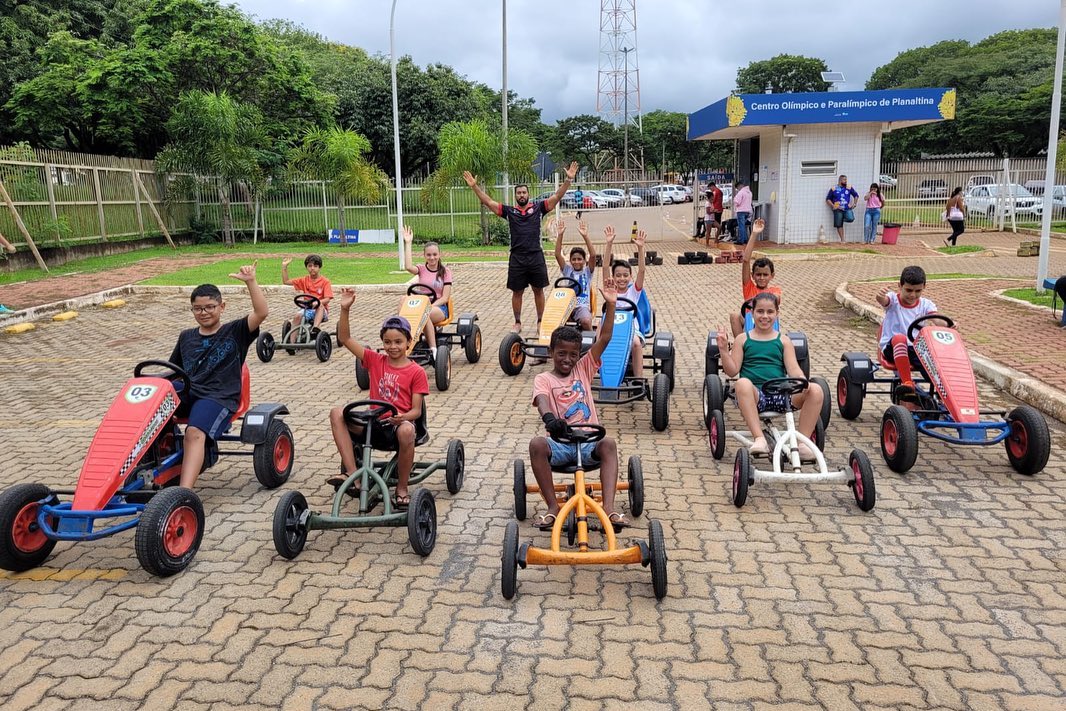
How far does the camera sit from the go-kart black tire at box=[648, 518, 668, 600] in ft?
12.9

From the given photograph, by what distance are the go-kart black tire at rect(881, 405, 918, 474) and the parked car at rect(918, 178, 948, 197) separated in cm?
2399

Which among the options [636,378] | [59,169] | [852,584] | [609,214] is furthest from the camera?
[609,214]

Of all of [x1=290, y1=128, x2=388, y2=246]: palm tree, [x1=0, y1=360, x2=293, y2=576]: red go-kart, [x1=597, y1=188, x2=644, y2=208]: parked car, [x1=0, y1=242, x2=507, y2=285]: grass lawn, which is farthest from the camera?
[x1=597, y1=188, x2=644, y2=208]: parked car

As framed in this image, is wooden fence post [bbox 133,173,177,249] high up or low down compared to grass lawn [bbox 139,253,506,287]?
up

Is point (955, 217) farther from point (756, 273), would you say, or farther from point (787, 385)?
point (787, 385)

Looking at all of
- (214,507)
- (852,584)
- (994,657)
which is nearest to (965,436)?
(852,584)

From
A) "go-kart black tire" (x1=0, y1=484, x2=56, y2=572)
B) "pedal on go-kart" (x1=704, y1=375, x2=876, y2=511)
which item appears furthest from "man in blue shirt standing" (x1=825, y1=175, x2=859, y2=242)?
"go-kart black tire" (x1=0, y1=484, x2=56, y2=572)

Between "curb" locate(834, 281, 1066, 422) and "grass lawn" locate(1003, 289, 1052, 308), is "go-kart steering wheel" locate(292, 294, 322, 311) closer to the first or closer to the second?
"curb" locate(834, 281, 1066, 422)

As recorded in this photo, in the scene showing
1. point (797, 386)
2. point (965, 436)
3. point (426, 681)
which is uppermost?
point (797, 386)

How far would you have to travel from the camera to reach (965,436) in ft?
18.7

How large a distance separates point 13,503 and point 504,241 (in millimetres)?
22015

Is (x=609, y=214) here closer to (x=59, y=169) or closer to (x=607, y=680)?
(x=59, y=169)

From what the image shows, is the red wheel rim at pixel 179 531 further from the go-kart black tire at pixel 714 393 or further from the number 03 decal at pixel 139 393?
the go-kart black tire at pixel 714 393

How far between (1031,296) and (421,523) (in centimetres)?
1086
